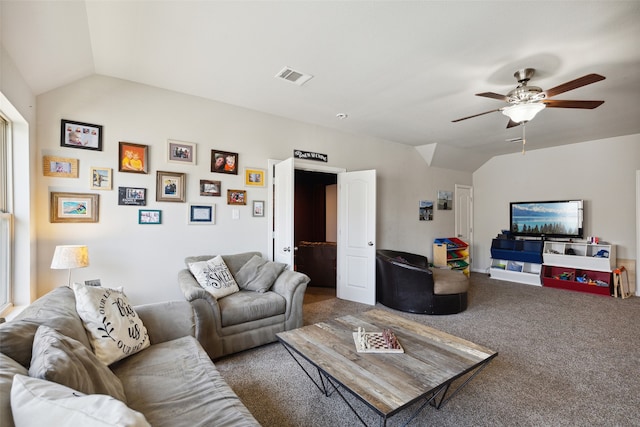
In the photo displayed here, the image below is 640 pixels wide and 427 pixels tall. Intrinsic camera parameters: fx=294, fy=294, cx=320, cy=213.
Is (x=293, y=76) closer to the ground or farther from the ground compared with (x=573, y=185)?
farther from the ground

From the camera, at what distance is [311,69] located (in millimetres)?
2848

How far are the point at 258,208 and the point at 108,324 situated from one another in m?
2.42

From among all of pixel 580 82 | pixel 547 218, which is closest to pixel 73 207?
pixel 580 82

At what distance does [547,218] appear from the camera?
5.90 metres

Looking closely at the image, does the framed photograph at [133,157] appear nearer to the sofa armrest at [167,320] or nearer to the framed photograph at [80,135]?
the framed photograph at [80,135]

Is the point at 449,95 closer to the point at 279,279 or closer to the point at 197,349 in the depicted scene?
the point at 279,279

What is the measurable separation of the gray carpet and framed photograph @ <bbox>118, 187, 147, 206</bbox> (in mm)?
1881

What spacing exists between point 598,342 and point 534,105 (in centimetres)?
258

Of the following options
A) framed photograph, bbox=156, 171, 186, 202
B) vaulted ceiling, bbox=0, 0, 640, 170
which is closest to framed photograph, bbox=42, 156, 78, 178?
vaulted ceiling, bbox=0, 0, 640, 170

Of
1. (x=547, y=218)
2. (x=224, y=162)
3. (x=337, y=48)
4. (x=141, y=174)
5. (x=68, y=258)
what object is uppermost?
(x=337, y=48)

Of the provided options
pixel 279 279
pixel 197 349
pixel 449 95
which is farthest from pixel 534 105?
pixel 197 349

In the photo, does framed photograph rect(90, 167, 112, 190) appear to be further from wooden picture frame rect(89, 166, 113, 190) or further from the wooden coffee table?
the wooden coffee table

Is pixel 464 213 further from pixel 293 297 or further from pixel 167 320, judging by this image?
pixel 167 320

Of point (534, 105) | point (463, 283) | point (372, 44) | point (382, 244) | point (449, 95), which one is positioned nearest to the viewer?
point (372, 44)
